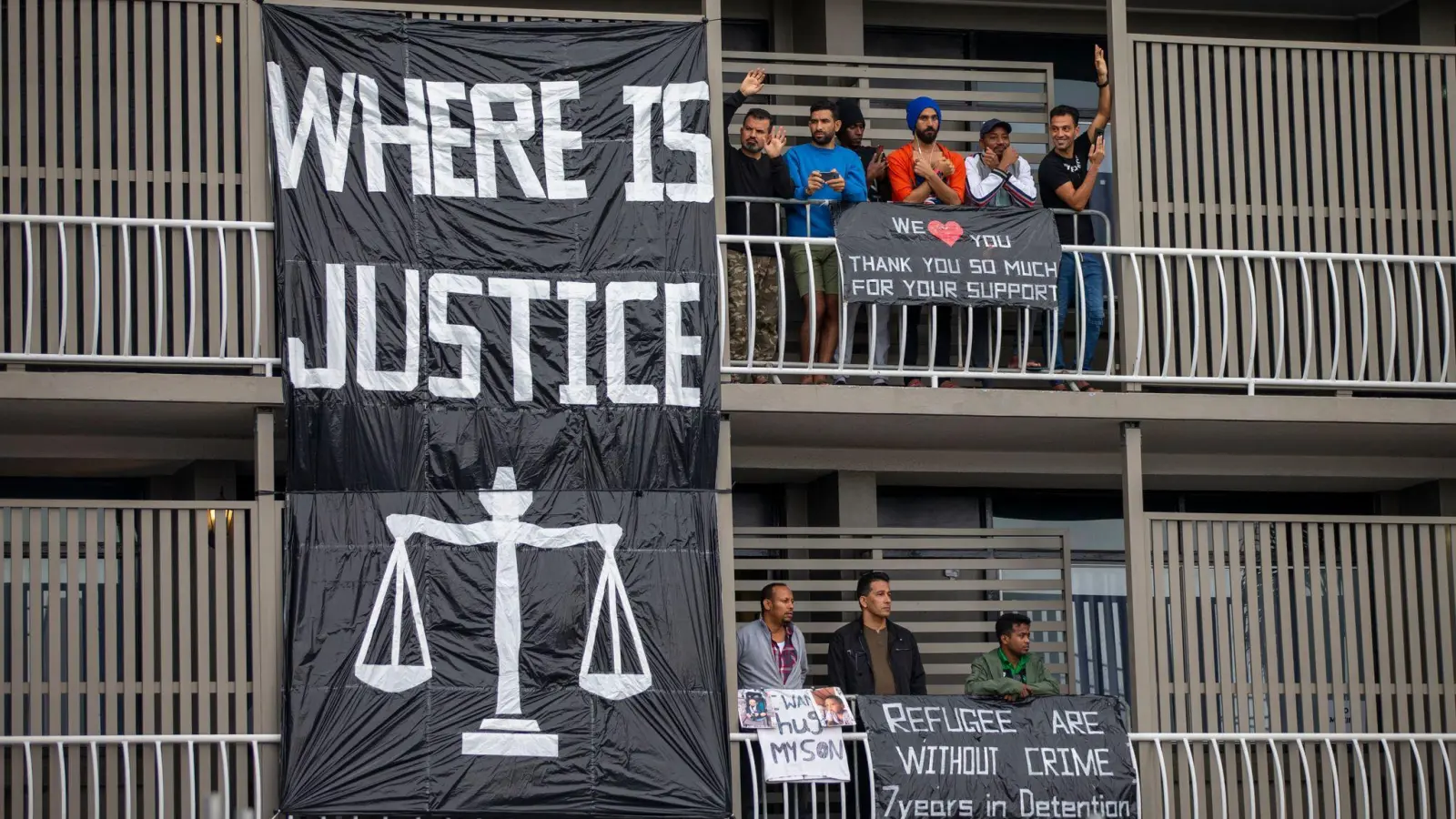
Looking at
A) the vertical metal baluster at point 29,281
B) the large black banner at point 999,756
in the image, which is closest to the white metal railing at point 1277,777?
the large black banner at point 999,756

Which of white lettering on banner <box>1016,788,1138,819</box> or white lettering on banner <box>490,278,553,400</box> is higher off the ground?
white lettering on banner <box>490,278,553,400</box>

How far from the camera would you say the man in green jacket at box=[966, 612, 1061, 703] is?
13.3m

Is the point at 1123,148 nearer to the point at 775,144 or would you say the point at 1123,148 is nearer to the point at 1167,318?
the point at 1167,318

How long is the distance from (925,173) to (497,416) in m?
3.10

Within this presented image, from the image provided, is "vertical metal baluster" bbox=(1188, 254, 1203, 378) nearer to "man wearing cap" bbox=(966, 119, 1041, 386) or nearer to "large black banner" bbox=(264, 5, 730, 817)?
"man wearing cap" bbox=(966, 119, 1041, 386)

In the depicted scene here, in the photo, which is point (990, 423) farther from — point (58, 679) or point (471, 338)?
point (58, 679)

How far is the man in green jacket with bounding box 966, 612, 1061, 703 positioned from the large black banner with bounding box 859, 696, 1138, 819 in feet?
0.25

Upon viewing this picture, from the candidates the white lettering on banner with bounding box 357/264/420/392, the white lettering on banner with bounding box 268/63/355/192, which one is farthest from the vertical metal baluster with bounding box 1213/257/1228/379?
the white lettering on banner with bounding box 268/63/355/192

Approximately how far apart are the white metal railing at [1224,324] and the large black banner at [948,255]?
13cm

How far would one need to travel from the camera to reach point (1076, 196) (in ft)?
47.2

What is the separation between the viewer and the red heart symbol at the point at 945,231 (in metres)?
13.9

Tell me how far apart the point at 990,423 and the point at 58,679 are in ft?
18.6

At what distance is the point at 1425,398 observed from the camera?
14.5 meters

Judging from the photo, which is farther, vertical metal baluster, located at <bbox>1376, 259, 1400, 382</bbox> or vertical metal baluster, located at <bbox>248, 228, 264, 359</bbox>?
vertical metal baluster, located at <bbox>1376, 259, 1400, 382</bbox>
